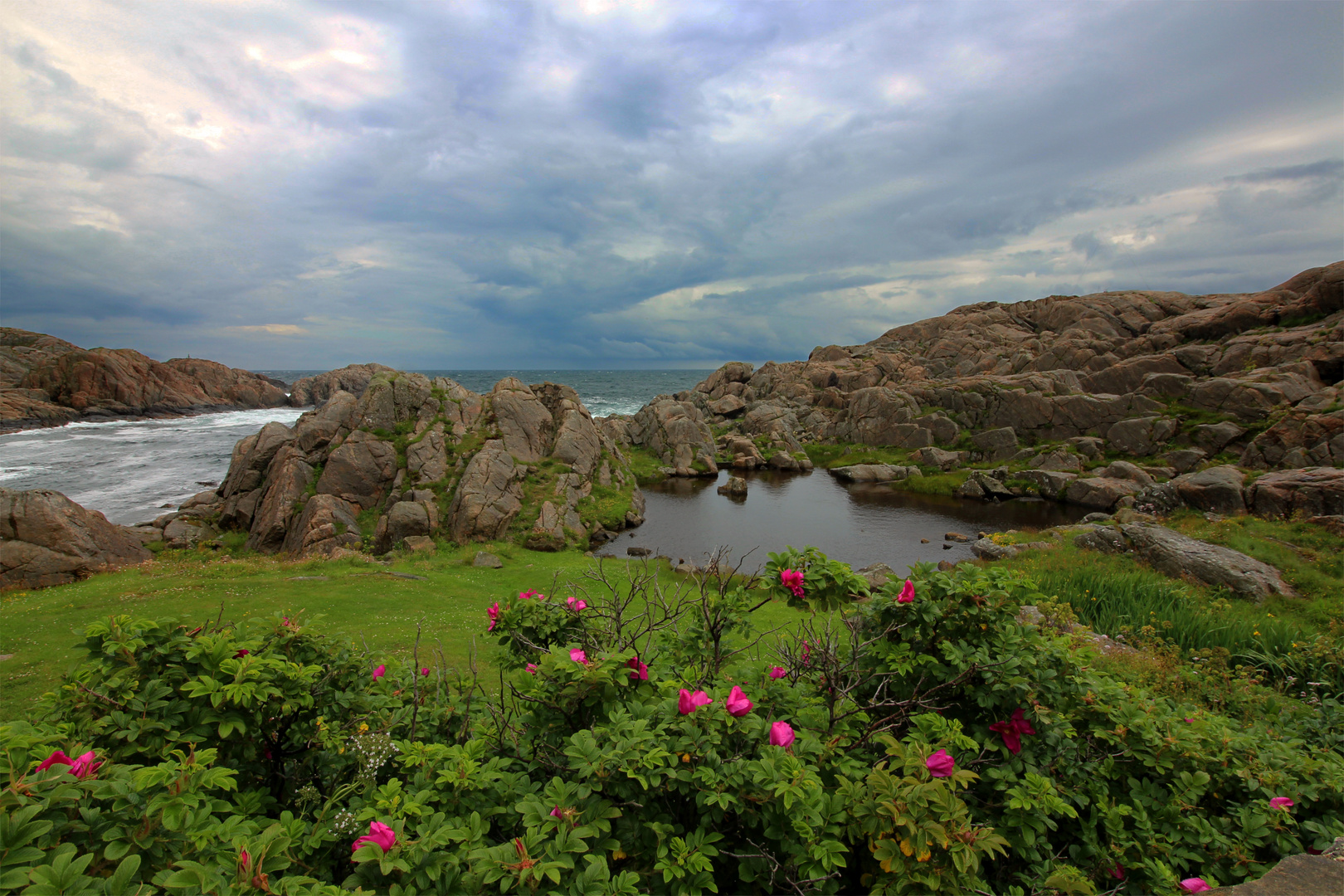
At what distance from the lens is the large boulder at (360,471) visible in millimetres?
29906

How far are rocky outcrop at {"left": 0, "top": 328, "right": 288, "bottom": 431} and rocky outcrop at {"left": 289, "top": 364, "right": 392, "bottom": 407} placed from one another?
12.3 m

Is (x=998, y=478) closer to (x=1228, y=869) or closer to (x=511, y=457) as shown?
(x=511, y=457)

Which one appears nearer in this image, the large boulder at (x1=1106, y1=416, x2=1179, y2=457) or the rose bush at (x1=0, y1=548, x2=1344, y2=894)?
the rose bush at (x1=0, y1=548, x2=1344, y2=894)

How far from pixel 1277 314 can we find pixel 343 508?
93.6 m

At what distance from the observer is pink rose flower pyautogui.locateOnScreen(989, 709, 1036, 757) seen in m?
4.33

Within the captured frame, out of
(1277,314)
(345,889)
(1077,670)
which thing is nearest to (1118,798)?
(1077,670)

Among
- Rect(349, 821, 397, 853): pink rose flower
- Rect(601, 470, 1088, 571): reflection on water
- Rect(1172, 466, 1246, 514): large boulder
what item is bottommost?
Rect(601, 470, 1088, 571): reflection on water

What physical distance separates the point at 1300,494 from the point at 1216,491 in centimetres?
276

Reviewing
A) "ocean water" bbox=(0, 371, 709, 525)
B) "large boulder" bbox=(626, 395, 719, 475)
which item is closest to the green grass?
"large boulder" bbox=(626, 395, 719, 475)

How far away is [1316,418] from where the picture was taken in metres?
37.8

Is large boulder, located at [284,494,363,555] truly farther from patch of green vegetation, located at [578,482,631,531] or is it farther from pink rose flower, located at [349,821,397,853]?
pink rose flower, located at [349,821,397,853]

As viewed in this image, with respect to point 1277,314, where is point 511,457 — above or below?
below

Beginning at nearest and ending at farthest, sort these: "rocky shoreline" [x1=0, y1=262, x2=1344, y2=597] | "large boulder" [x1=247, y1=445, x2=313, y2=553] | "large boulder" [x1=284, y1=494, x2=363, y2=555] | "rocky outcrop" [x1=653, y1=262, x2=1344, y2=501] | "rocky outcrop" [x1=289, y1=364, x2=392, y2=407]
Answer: "large boulder" [x1=284, y1=494, x2=363, y2=555] < "large boulder" [x1=247, y1=445, x2=313, y2=553] < "rocky shoreline" [x1=0, y1=262, x2=1344, y2=597] < "rocky outcrop" [x1=653, y1=262, x2=1344, y2=501] < "rocky outcrop" [x1=289, y1=364, x2=392, y2=407]

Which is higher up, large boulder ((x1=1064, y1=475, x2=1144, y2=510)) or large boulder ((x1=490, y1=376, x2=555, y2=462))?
large boulder ((x1=490, y1=376, x2=555, y2=462))
